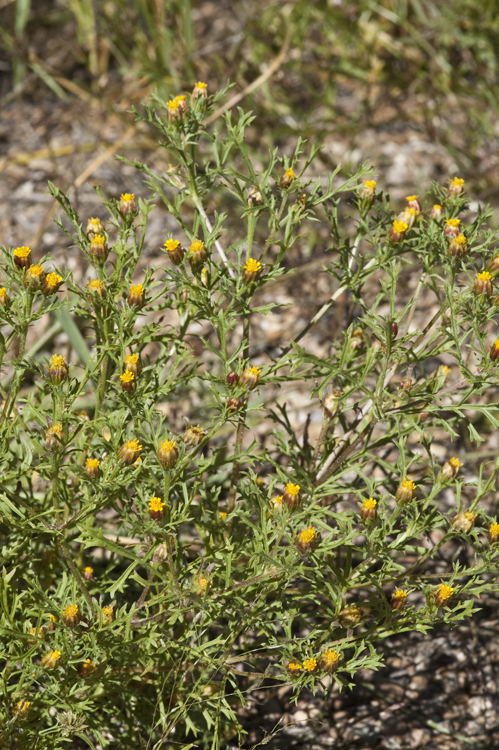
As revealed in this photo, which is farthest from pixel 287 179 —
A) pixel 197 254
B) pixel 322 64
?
pixel 322 64

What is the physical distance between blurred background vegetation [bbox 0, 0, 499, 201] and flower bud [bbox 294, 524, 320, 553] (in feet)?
7.53

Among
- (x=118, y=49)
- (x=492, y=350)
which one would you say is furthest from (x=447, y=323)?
(x=118, y=49)

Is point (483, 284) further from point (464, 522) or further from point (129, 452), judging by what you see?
point (129, 452)

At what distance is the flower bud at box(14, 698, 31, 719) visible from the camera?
147 centimetres

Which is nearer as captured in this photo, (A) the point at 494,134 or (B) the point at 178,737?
(B) the point at 178,737

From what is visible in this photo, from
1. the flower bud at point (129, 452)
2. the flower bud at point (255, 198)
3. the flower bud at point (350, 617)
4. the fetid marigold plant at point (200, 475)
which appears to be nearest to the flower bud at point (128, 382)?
the fetid marigold plant at point (200, 475)

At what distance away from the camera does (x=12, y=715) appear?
4.92ft

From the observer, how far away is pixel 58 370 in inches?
57.1

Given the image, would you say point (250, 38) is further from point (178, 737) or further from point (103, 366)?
point (178, 737)

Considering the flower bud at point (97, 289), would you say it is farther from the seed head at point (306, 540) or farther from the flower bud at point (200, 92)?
the seed head at point (306, 540)

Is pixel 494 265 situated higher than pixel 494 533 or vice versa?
pixel 494 265

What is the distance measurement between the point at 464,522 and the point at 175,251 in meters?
0.75

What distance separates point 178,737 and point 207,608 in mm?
489

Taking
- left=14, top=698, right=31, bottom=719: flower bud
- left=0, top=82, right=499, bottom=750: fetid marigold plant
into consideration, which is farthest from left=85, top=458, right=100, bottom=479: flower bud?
left=14, top=698, right=31, bottom=719: flower bud
